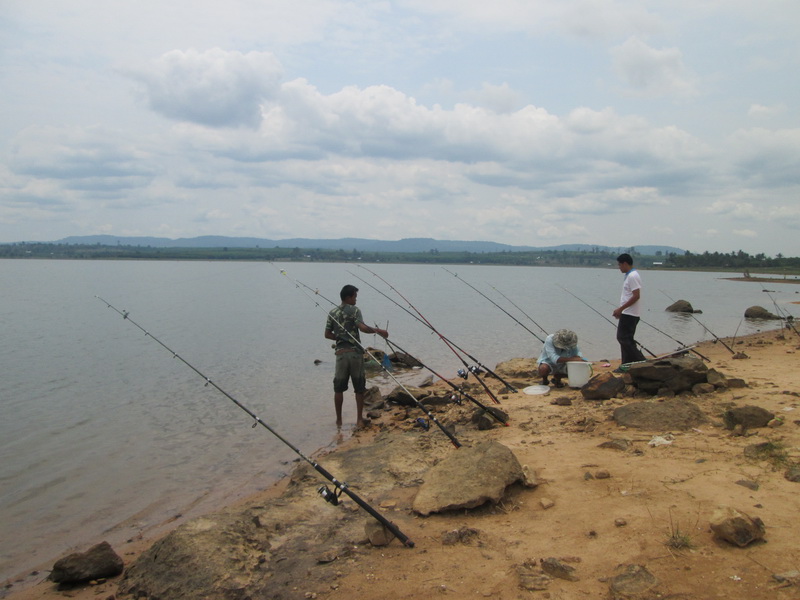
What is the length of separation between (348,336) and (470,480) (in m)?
3.94

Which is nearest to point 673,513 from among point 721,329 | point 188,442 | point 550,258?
point 188,442

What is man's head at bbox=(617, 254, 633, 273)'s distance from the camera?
896 centimetres

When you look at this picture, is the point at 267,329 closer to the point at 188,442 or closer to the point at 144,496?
the point at 188,442

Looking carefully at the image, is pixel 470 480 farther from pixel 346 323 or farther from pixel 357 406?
pixel 357 406

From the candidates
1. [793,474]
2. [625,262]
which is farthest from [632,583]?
[625,262]

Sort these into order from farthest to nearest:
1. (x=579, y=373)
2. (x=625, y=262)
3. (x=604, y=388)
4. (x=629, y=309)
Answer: (x=579, y=373) < (x=625, y=262) < (x=629, y=309) < (x=604, y=388)

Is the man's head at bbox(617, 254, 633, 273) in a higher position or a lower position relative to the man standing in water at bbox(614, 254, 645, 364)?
higher

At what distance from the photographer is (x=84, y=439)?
30.8 ft

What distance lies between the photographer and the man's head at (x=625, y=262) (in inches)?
353

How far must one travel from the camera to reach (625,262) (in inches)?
356

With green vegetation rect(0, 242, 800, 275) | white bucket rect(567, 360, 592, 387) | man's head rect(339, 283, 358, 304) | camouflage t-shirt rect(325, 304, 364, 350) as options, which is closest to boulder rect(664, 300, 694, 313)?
white bucket rect(567, 360, 592, 387)

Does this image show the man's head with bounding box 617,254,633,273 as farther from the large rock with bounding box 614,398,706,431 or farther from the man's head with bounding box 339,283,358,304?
the man's head with bounding box 339,283,358,304

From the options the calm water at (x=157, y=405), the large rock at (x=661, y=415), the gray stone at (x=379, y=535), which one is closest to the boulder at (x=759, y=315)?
the calm water at (x=157, y=405)

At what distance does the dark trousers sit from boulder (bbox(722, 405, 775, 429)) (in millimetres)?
2841
